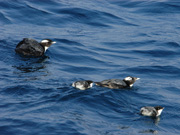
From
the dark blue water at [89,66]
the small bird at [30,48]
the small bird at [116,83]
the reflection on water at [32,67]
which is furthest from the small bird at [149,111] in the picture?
the small bird at [30,48]

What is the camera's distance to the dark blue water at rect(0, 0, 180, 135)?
1066 centimetres

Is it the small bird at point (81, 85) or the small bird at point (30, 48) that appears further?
the small bird at point (30, 48)

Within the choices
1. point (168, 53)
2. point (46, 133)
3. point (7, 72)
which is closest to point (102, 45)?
point (168, 53)

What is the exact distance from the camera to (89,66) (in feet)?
57.9

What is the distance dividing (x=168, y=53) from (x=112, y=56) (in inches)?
143

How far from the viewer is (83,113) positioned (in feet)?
36.7

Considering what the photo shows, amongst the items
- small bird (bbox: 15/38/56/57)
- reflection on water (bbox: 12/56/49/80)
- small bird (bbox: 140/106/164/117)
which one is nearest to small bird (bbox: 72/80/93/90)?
reflection on water (bbox: 12/56/49/80)

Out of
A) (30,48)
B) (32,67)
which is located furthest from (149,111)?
(30,48)

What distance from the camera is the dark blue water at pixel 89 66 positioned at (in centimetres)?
1066

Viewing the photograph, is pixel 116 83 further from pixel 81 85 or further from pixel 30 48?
pixel 30 48

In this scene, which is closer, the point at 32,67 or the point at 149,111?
the point at 149,111

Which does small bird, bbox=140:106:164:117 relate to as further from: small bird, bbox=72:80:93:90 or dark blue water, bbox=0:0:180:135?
small bird, bbox=72:80:93:90

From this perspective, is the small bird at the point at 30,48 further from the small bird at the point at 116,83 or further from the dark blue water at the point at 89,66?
the small bird at the point at 116,83

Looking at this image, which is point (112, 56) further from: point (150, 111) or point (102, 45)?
point (150, 111)
